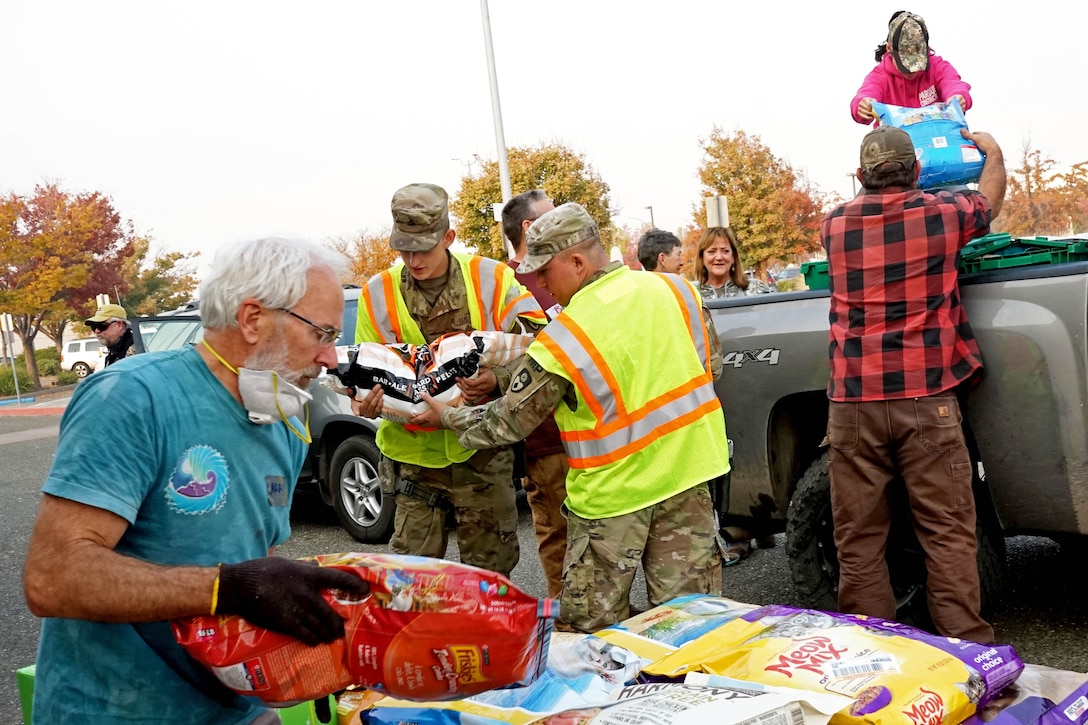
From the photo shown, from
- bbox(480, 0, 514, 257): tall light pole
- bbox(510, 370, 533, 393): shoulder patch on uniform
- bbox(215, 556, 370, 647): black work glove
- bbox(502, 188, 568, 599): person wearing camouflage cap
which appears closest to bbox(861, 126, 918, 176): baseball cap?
bbox(502, 188, 568, 599): person wearing camouflage cap

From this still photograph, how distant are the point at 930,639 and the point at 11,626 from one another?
18.3ft

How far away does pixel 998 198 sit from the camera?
4008mm

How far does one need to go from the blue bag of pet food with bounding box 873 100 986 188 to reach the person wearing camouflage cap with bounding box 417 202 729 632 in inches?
60.5

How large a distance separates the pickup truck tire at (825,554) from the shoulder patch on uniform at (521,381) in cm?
155

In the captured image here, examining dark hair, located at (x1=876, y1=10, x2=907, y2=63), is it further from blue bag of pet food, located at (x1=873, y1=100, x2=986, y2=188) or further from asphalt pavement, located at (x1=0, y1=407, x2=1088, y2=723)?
asphalt pavement, located at (x1=0, y1=407, x2=1088, y2=723)

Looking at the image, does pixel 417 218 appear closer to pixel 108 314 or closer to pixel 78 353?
pixel 108 314

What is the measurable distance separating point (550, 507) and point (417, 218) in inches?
57.6

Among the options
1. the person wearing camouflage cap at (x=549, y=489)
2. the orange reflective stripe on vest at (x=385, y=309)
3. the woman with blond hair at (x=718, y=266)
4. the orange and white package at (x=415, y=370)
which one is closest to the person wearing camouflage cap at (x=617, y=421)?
the orange and white package at (x=415, y=370)

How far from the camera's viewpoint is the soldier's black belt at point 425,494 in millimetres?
3965

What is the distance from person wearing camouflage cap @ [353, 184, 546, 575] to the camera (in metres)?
3.92

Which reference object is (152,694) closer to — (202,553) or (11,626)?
(202,553)

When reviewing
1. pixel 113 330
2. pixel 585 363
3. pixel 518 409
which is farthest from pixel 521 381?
pixel 113 330

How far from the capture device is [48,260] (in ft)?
129

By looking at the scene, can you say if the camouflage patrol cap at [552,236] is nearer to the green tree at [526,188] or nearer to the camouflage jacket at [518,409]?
the camouflage jacket at [518,409]
